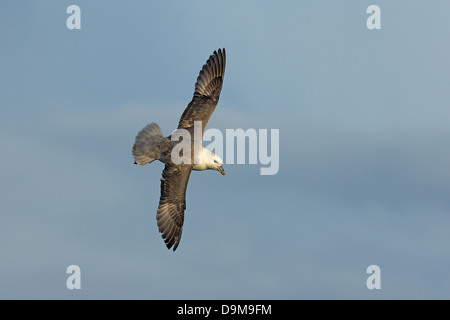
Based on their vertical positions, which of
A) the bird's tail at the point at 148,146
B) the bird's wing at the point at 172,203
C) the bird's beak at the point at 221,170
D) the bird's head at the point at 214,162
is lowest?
the bird's wing at the point at 172,203

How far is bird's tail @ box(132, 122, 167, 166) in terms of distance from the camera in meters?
20.0

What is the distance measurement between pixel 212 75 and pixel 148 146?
142 inches

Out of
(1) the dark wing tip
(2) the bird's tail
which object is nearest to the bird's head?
(2) the bird's tail

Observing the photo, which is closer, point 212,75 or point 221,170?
point 221,170

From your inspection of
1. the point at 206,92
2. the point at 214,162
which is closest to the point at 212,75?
the point at 206,92

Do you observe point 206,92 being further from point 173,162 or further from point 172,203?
point 172,203

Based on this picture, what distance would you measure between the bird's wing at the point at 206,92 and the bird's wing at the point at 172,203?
5.19 feet

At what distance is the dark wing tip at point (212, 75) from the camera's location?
21734 mm

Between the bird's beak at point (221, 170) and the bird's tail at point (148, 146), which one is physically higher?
the bird's tail at point (148, 146)

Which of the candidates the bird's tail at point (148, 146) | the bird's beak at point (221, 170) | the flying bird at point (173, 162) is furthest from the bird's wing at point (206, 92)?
the bird's beak at point (221, 170)

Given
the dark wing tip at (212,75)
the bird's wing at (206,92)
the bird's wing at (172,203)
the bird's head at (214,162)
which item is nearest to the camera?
the bird's wing at (172,203)

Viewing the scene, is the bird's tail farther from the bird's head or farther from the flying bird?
the bird's head

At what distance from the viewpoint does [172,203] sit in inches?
798

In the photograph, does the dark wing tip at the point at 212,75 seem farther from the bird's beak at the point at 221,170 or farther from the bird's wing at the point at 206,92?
the bird's beak at the point at 221,170
